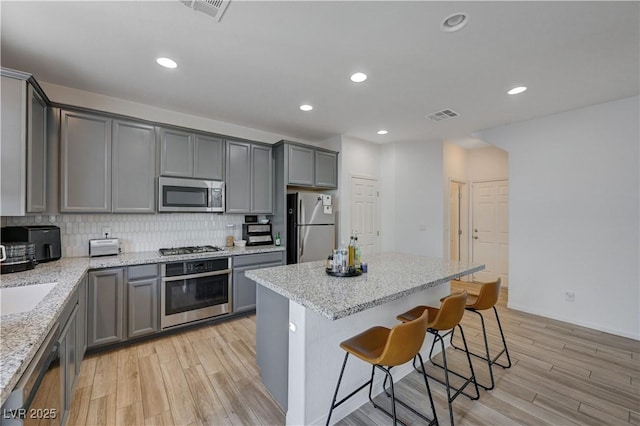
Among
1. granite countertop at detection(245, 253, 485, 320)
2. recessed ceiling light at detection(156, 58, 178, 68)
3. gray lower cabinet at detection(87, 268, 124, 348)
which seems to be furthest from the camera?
gray lower cabinet at detection(87, 268, 124, 348)

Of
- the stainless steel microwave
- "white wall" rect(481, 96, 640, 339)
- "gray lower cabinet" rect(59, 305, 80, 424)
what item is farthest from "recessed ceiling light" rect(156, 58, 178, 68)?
"white wall" rect(481, 96, 640, 339)

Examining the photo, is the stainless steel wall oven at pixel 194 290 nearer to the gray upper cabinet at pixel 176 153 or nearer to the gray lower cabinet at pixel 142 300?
the gray lower cabinet at pixel 142 300

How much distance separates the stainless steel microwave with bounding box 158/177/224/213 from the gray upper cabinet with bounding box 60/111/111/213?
0.52 metres

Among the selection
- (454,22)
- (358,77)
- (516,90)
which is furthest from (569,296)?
(358,77)

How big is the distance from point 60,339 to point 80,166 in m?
1.97

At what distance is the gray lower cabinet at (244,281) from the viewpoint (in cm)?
345

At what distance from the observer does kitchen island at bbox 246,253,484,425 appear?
1614 mm

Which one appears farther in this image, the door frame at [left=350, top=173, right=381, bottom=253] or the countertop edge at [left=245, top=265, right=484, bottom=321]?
the door frame at [left=350, top=173, right=381, bottom=253]

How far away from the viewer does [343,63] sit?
239 centimetres

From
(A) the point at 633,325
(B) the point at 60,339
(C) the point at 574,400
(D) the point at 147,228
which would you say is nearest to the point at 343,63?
(B) the point at 60,339

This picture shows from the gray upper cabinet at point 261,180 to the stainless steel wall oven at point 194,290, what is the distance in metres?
0.99

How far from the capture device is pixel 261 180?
4039mm

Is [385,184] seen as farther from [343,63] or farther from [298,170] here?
[343,63]

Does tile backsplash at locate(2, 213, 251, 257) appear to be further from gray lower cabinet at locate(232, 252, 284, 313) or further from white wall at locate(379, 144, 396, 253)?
white wall at locate(379, 144, 396, 253)
